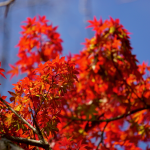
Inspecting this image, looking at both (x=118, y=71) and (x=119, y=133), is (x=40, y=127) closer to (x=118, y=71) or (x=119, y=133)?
(x=118, y=71)

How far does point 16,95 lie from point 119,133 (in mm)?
2956

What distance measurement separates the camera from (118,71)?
301 cm

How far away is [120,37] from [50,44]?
147 centimetres

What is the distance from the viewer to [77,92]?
3688 mm

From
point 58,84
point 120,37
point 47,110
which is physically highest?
point 120,37

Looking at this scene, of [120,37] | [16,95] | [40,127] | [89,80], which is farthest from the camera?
[89,80]

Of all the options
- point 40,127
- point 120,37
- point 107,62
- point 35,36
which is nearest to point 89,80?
point 107,62

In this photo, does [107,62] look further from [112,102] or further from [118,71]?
[112,102]

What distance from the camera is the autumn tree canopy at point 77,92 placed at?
1.64m

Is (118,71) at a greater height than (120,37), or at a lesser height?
lesser

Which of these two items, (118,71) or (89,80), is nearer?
(118,71)

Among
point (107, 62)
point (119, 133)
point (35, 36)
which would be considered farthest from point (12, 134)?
point (119, 133)

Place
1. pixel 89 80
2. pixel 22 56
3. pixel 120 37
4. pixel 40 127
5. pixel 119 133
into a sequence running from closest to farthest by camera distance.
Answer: pixel 40 127, pixel 120 37, pixel 89 80, pixel 22 56, pixel 119 133

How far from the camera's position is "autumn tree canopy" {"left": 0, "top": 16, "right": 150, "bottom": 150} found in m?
1.64
